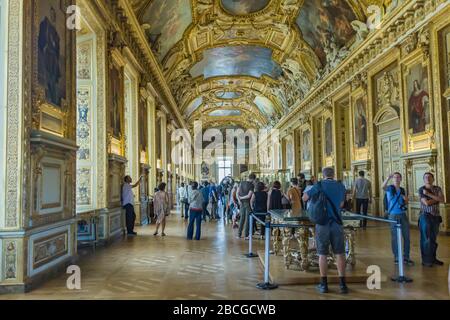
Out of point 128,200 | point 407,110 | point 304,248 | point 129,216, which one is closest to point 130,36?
point 128,200

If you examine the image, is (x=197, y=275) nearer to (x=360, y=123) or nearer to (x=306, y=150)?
(x=360, y=123)

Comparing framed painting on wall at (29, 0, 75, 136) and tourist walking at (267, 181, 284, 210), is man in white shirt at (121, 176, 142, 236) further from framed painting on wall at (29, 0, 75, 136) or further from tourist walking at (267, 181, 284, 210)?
framed painting on wall at (29, 0, 75, 136)

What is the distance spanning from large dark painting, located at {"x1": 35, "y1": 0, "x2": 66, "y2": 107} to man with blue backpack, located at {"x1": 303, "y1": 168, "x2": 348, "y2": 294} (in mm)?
4375

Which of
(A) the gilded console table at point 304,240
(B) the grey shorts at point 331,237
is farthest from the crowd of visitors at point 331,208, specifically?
(A) the gilded console table at point 304,240

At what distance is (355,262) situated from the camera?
21.4 ft

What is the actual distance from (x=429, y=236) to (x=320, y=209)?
2.80 meters

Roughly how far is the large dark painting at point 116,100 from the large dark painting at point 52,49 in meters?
3.24

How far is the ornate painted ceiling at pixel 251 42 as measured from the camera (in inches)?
618

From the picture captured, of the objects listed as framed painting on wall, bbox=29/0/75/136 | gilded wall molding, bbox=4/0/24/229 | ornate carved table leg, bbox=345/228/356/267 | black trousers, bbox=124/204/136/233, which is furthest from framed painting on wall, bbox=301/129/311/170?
gilded wall molding, bbox=4/0/24/229

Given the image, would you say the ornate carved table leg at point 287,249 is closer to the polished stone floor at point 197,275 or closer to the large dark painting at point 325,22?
the polished stone floor at point 197,275

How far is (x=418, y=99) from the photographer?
37.3ft

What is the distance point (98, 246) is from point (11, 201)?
161 inches

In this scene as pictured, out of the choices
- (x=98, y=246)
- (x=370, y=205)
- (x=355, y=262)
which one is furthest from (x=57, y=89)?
(x=370, y=205)

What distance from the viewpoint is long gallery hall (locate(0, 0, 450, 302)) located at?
5.26 meters
